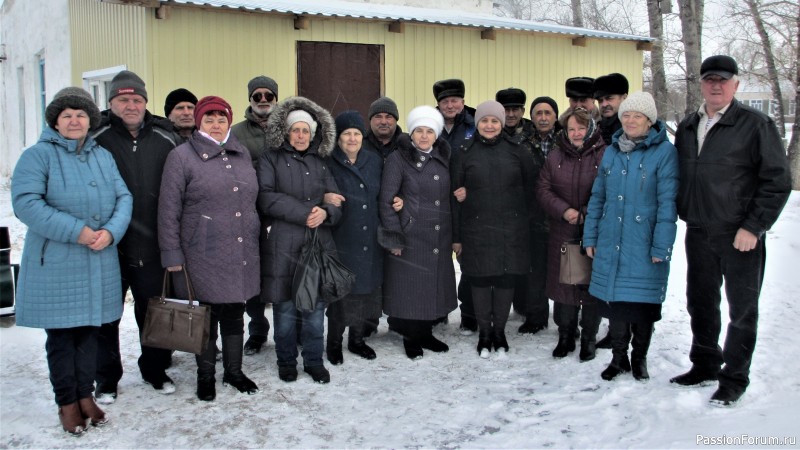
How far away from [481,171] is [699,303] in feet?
5.55

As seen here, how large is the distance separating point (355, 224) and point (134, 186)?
4.86 feet

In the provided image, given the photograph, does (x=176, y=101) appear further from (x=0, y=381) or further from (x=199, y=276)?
(x=0, y=381)

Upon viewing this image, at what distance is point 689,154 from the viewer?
13.0 feet

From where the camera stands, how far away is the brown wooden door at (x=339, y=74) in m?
7.76

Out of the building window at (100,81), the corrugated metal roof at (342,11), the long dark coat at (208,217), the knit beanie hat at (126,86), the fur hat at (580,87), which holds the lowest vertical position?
the long dark coat at (208,217)

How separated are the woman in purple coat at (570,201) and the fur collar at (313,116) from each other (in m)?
1.57

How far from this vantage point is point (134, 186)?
3867 mm

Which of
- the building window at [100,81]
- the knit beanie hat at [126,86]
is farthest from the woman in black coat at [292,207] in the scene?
the building window at [100,81]

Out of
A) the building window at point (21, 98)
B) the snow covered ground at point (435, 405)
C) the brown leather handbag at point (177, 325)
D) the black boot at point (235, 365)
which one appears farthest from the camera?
the building window at point (21, 98)

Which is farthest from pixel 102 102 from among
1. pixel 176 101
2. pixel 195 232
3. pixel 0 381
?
pixel 195 232

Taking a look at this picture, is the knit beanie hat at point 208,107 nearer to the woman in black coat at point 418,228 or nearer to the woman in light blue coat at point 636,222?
the woman in black coat at point 418,228

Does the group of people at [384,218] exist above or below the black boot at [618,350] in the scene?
above

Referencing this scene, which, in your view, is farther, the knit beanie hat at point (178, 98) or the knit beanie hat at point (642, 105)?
the knit beanie hat at point (178, 98)

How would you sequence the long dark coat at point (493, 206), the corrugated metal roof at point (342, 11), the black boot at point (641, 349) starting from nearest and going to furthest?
the black boot at point (641, 349) → the long dark coat at point (493, 206) → the corrugated metal roof at point (342, 11)
